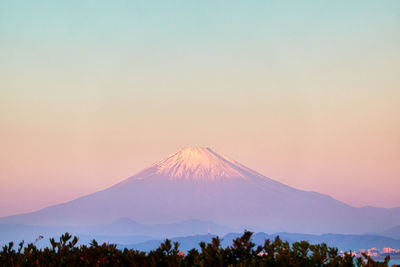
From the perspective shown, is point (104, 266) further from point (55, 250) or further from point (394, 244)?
point (394, 244)

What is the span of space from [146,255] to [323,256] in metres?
2.69

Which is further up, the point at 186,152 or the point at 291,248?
the point at 186,152

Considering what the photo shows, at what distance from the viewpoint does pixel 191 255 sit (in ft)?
26.6

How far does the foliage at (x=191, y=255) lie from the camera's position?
7152 millimetres

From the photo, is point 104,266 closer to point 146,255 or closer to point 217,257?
point 146,255

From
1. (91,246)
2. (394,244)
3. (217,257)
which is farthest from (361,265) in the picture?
(394,244)

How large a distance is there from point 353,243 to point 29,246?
20288 cm

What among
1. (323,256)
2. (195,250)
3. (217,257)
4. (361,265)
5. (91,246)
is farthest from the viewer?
(91,246)

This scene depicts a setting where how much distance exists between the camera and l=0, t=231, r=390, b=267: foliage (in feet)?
23.5

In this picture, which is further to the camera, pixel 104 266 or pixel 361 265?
pixel 104 266

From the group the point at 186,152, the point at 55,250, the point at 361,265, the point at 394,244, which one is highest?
the point at 186,152

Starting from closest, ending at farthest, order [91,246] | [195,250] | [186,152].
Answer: [195,250] < [91,246] < [186,152]

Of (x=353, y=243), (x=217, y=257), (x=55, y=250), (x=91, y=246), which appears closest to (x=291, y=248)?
(x=217, y=257)

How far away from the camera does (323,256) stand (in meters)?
7.08
